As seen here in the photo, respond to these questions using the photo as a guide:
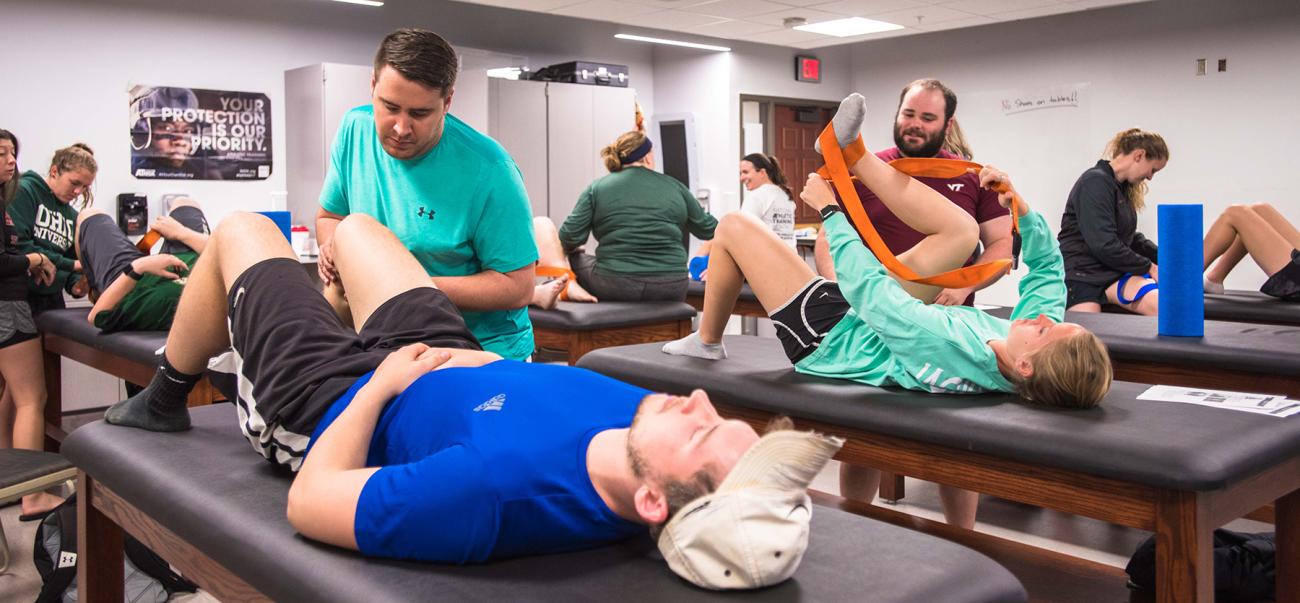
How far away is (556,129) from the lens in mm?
7008

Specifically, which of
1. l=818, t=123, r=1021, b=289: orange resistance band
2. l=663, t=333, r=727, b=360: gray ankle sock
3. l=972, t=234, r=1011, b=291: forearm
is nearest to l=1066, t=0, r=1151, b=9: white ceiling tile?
l=972, t=234, r=1011, b=291: forearm

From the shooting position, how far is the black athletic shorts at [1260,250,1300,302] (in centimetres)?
367

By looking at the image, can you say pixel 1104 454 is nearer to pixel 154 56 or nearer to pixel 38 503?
pixel 38 503

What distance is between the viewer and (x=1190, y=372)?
Answer: 8.76 feet

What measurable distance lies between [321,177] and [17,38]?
1.60 meters

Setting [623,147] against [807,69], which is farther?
[807,69]

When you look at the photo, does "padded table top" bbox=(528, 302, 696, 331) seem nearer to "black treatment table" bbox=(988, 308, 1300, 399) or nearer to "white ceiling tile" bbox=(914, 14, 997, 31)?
"black treatment table" bbox=(988, 308, 1300, 399)

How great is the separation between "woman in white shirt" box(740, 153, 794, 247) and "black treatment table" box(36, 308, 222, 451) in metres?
3.57

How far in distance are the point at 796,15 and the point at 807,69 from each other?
1.94 metres

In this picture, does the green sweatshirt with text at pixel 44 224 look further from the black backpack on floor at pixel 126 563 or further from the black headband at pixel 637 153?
the black headband at pixel 637 153

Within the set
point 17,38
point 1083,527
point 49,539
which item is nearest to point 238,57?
point 17,38

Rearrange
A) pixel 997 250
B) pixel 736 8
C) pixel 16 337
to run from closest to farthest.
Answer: pixel 997 250, pixel 16 337, pixel 736 8

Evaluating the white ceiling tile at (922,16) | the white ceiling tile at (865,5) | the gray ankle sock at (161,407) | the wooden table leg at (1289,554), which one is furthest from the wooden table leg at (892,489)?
the white ceiling tile at (922,16)

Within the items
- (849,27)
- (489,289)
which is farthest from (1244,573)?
(849,27)
